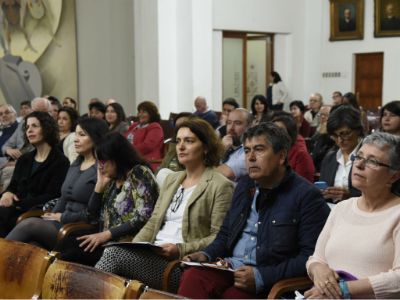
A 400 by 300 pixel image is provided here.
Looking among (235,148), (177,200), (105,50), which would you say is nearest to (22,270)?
(177,200)

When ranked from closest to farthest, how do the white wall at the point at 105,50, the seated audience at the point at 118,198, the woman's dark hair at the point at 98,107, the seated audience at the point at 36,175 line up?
the seated audience at the point at 118,198, the seated audience at the point at 36,175, the woman's dark hair at the point at 98,107, the white wall at the point at 105,50

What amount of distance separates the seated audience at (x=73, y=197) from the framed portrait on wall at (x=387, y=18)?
10684 mm

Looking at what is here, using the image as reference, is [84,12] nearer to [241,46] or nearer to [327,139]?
[241,46]

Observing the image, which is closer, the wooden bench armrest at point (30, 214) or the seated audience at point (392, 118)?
the wooden bench armrest at point (30, 214)

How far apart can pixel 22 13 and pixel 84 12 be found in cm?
136

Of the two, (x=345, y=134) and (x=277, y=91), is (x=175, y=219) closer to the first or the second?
(x=345, y=134)

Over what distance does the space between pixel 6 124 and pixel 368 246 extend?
685 cm

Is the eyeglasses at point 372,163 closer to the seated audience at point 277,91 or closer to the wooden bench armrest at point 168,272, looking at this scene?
the wooden bench armrest at point 168,272

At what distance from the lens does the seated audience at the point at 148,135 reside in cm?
747

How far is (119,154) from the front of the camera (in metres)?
3.92

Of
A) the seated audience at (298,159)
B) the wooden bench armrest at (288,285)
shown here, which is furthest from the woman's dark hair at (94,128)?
the wooden bench armrest at (288,285)

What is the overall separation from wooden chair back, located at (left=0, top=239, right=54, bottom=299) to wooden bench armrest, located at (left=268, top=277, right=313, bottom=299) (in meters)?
0.99

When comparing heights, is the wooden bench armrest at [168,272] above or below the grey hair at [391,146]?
below

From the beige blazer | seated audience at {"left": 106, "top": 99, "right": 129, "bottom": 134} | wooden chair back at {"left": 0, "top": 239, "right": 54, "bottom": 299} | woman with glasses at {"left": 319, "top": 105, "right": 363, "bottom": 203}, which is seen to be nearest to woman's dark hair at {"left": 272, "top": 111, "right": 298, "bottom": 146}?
woman with glasses at {"left": 319, "top": 105, "right": 363, "bottom": 203}
